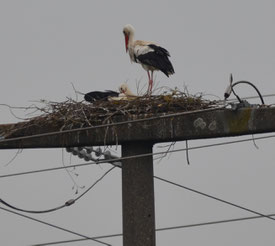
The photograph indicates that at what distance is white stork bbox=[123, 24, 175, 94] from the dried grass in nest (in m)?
3.65

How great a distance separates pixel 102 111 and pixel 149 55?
15.4ft

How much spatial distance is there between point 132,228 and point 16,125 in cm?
138

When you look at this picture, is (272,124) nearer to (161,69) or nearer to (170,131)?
(170,131)

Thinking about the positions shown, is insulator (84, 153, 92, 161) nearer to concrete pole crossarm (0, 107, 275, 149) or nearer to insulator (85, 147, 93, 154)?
insulator (85, 147, 93, 154)

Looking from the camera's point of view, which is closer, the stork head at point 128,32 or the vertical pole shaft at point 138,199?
the vertical pole shaft at point 138,199

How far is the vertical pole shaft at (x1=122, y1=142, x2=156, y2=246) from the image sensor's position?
5.83m

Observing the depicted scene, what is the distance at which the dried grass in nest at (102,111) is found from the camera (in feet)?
20.8

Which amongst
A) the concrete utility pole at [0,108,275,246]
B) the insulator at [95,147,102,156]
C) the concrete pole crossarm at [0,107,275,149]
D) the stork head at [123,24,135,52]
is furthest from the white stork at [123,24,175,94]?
the concrete utility pole at [0,108,275,246]

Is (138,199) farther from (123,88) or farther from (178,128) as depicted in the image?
(123,88)

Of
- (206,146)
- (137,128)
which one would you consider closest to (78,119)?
(137,128)

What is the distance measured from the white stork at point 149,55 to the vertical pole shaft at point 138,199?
15.2ft

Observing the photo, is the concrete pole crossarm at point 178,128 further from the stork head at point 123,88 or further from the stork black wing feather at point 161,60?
the stork head at point 123,88

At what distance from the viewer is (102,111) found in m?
6.60

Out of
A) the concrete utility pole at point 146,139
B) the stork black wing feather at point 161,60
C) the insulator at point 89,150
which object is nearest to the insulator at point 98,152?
the insulator at point 89,150
